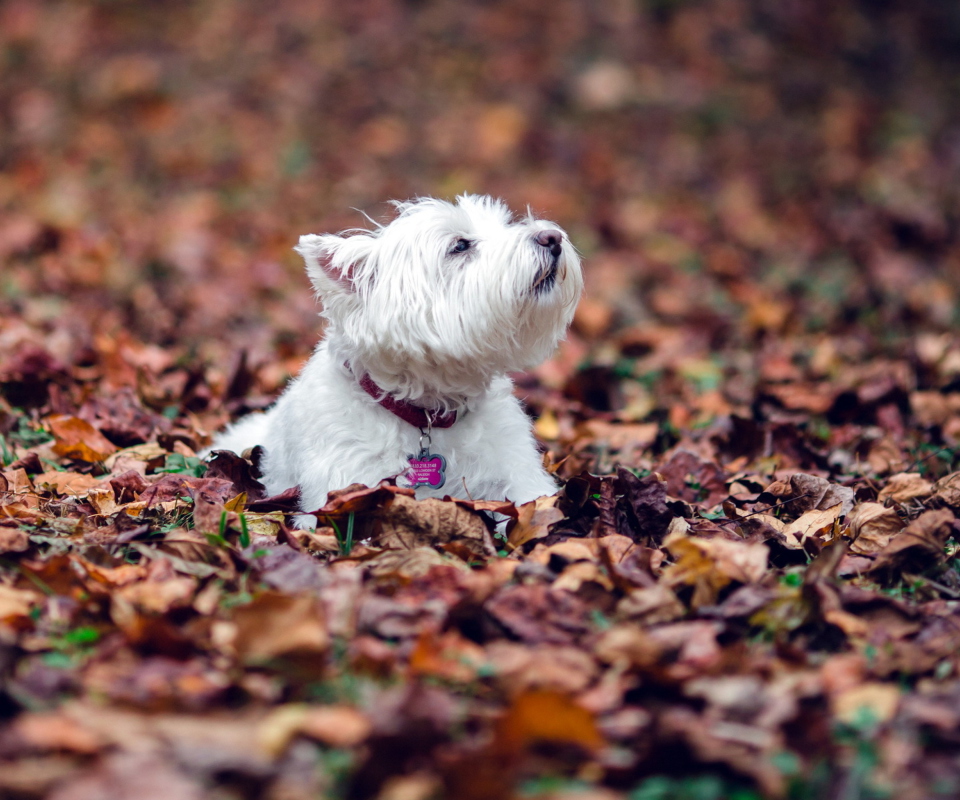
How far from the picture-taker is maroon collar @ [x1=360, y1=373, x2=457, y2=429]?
3635 millimetres

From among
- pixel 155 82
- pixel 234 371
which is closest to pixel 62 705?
pixel 234 371

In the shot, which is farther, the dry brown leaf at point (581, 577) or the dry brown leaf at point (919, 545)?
the dry brown leaf at point (919, 545)

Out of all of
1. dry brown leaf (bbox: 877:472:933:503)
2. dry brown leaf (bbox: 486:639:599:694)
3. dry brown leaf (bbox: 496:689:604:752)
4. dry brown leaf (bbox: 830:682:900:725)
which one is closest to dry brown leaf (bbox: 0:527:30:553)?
dry brown leaf (bbox: 486:639:599:694)

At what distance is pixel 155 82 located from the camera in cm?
1134

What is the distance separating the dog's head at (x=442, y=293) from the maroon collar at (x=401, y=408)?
4 centimetres

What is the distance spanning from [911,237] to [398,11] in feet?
21.9

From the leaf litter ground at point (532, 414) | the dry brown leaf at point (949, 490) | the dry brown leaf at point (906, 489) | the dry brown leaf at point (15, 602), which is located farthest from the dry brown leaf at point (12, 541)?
the dry brown leaf at point (949, 490)

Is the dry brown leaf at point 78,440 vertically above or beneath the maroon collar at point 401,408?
beneath

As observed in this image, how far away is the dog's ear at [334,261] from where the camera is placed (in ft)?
11.7

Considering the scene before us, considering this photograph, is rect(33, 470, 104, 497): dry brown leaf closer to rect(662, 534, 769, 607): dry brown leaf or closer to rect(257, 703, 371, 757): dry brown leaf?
rect(257, 703, 371, 757): dry brown leaf

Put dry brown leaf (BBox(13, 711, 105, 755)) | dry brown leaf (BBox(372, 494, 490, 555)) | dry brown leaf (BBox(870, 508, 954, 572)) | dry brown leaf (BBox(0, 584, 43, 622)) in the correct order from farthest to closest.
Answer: dry brown leaf (BBox(372, 494, 490, 555)) → dry brown leaf (BBox(870, 508, 954, 572)) → dry brown leaf (BBox(0, 584, 43, 622)) → dry brown leaf (BBox(13, 711, 105, 755))

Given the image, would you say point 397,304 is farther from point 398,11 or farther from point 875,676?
point 398,11

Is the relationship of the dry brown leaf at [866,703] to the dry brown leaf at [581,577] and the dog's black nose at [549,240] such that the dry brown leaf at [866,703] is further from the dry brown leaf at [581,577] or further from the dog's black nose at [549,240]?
the dog's black nose at [549,240]

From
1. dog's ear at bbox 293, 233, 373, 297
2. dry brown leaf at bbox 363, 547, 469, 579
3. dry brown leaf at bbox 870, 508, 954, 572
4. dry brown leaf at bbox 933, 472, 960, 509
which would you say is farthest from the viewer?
dog's ear at bbox 293, 233, 373, 297
